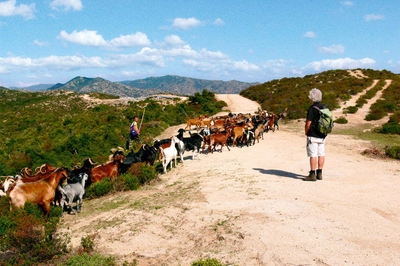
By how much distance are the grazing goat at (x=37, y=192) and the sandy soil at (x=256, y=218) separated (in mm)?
722

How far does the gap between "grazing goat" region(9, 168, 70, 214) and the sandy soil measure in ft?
2.37

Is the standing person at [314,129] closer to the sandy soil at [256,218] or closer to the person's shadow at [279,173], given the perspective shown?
the sandy soil at [256,218]

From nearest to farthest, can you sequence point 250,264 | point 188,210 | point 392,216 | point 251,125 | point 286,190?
point 250,264 < point 392,216 < point 188,210 < point 286,190 < point 251,125

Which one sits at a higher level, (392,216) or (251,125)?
(251,125)

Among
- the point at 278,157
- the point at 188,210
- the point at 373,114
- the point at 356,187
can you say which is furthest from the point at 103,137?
the point at 373,114

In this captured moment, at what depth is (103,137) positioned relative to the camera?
16734mm

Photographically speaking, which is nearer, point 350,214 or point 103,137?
point 350,214

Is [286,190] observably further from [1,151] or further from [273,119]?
[1,151]

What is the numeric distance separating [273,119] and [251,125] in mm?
3384

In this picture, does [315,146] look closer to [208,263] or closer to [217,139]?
[208,263]

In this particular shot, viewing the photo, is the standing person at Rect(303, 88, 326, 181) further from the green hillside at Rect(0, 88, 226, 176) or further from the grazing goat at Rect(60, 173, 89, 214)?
the green hillside at Rect(0, 88, 226, 176)

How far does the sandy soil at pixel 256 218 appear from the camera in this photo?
14.6 feet

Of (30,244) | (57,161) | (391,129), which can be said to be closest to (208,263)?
(30,244)

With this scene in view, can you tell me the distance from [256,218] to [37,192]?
4610mm
